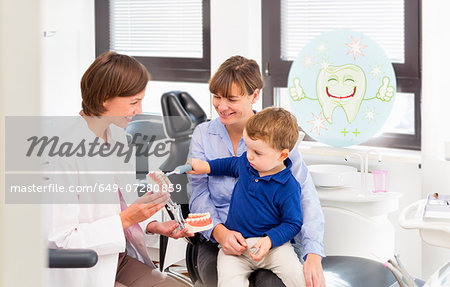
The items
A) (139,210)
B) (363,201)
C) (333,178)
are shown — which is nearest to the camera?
(139,210)

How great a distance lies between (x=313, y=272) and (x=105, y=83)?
890 mm

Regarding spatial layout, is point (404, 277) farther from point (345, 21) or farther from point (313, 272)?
point (345, 21)

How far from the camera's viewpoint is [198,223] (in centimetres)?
191

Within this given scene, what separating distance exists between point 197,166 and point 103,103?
0.45 metres

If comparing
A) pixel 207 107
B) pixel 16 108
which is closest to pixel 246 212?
pixel 16 108

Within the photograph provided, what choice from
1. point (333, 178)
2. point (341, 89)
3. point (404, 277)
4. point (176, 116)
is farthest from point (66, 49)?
point (404, 277)

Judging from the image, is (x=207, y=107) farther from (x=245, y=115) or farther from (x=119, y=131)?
(x=119, y=131)

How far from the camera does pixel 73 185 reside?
161 centimetres

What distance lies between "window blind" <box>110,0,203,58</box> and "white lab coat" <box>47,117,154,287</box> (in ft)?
7.75

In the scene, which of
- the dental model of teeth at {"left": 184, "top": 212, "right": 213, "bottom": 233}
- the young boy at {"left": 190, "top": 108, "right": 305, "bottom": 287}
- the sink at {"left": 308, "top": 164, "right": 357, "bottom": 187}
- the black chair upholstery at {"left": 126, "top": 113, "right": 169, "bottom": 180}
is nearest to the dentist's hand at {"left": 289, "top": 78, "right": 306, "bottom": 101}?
the sink at {"left": 308, "top": 164, "right": 357, "bottom": 187}

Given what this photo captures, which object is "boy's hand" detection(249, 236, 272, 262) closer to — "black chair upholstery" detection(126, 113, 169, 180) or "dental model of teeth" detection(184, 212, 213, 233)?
"dental model of teeth" detection(184, 212, 213, 233)

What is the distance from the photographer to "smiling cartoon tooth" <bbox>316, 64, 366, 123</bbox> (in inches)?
112

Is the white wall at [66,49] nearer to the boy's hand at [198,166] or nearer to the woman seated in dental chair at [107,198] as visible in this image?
the boy's hand at [198,166]

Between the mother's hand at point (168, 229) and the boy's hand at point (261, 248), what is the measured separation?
225mm
